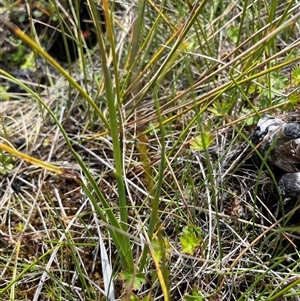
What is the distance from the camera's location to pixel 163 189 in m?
1.31

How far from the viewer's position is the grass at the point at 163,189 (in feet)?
3.45

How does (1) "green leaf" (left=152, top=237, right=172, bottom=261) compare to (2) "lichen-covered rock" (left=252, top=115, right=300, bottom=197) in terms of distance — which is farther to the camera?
(2) "lichen-covered rock" (left=252, top=115, right=300, bottom=197)

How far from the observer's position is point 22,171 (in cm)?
152

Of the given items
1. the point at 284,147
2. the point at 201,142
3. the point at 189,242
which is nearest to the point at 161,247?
the point at 189,242

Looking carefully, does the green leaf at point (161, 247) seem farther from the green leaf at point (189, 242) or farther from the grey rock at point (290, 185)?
the grey rock at point (290, 185)

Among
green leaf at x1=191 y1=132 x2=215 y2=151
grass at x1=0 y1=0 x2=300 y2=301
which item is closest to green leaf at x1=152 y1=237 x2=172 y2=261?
grass at x1=0 y1=0 x2=300 y2=301

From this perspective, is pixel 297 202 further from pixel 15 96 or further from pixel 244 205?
pixel 15 96

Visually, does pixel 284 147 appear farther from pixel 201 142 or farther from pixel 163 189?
pixel 163 189

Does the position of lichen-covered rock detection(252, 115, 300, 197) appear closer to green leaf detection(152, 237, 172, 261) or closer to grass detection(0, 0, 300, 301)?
grass detection(0, 0, 300, 301)

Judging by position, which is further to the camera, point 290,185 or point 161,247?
point 290,185

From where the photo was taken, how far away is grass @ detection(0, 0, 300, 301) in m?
1.05

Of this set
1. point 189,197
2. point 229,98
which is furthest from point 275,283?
point 229,98

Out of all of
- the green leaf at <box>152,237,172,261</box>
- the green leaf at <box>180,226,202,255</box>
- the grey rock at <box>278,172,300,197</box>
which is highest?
the green leaf at <box>152,237,172,261</box>

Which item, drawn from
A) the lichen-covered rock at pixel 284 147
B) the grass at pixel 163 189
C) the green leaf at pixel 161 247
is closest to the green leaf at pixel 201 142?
the grass at pixel 163 189
